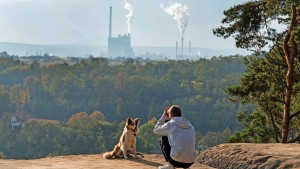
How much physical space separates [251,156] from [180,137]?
3.44 metres

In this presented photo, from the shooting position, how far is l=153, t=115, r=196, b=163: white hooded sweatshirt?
26.6ft

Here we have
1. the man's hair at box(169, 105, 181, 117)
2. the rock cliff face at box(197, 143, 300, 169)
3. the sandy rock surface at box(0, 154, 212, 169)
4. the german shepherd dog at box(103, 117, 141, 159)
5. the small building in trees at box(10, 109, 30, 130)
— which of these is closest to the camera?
the man's hair at box(169, 105, 181, 117)

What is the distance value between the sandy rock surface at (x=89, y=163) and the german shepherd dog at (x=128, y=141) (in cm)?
23

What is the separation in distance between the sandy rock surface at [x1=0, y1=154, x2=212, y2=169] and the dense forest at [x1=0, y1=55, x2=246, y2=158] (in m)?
75.7

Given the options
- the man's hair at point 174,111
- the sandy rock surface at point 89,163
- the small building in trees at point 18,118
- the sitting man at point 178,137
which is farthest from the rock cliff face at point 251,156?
the small building in trees at point 18,118

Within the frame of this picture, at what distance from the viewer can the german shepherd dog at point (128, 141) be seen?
12.0m

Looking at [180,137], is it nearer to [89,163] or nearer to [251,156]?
[251,156]

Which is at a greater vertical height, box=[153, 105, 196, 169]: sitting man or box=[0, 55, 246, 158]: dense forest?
box=[153, 105, 196, 169]: sitting man

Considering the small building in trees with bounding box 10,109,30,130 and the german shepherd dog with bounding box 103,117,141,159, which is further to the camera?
the small building in trees with bounding box 10,109,30,130

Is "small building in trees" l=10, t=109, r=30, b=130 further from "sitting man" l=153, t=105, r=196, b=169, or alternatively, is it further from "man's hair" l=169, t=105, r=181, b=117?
"man's hair" l=169, t=105, r=181, b=117

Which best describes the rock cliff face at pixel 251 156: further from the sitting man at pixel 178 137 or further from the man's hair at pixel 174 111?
the man's hair at pixel 174 111

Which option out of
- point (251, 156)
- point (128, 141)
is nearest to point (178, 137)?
point (251, 156)

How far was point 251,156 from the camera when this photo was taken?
11.0 m

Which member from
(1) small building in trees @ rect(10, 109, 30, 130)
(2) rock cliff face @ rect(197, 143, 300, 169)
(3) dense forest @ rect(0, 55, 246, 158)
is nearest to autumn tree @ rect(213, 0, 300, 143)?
(2) rock cliff face @ rect(197, 143, 300, 169)
